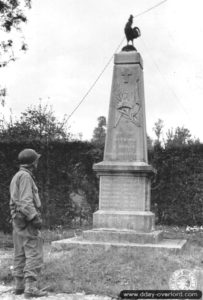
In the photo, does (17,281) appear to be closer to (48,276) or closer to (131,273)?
(48,276)

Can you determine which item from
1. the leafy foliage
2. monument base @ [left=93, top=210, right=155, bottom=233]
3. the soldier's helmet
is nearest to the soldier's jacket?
the soldier's helmet

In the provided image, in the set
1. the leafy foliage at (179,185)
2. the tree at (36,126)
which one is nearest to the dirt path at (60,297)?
the leafy foliage at (179,185)

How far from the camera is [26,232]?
6.10m

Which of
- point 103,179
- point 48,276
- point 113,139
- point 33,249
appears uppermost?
point 113,139

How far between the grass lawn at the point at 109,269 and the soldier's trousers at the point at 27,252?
1.70 feet

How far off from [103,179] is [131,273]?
10.3ft

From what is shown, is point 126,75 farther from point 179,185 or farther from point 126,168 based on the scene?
point 179,185

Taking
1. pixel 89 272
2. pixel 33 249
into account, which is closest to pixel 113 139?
pixel 89 272

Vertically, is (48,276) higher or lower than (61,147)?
lower

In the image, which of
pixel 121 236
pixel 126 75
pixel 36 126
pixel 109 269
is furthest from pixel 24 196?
pixel 36 126

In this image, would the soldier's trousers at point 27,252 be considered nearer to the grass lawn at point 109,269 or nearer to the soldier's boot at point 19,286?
the soldier's boot at point 19,286

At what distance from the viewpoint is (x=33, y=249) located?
6.06m

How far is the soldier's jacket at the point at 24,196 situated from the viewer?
5.96 meters

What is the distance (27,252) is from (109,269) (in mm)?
1669
